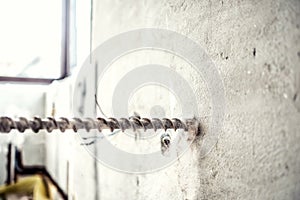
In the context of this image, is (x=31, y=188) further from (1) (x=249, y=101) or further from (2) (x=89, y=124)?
(1) (x=249, y=101)

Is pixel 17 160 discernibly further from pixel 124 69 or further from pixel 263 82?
pixel 263 82

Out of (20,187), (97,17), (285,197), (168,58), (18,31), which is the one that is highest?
(18,31)

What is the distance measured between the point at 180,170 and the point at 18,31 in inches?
70.3

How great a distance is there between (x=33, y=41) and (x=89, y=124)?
1714 millimetres

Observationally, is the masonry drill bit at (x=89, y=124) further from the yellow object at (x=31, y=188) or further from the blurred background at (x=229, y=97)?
the yellow object at (x=31, y=188)

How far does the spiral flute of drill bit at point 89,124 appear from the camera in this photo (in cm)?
58

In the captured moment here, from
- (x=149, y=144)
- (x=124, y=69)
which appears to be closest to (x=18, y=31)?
(x=124, y=69)

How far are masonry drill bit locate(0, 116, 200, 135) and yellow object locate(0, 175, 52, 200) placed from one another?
1472 mm

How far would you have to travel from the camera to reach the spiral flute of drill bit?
23.0 inches

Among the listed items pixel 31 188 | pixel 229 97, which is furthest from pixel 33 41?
pixel 229 97

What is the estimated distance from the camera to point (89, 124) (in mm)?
654

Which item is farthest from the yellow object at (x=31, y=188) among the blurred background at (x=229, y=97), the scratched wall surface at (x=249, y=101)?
the scratched wall surface at (x=249, y=101)

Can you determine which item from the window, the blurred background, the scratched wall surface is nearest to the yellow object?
the blurred background

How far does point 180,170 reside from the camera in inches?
30.2
